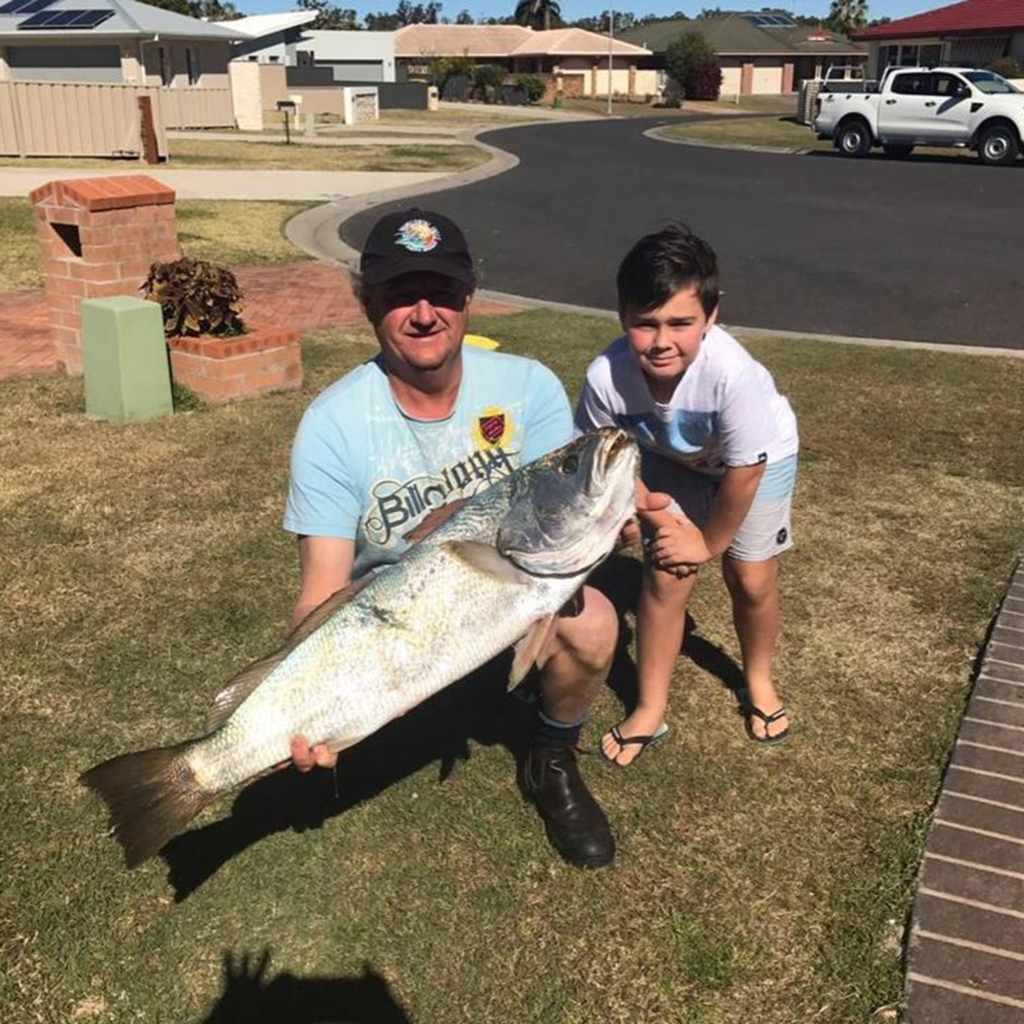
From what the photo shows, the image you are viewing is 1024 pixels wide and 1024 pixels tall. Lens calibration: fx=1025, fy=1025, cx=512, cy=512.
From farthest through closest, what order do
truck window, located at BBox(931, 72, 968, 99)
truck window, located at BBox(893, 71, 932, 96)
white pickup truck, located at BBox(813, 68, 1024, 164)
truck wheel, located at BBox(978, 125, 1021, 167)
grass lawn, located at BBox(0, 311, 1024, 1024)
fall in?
truck window, located at BBox(893, 71, 932, 96) < truck window, located at BBox(931, 72, 968, 99) < white pickup truck, located at BBox(813, 68, 1024, 164) < truck wheel, located at BBox(978, 125, 1021, 167) < grass lawn, located at BBox(0, 311, 1024, 1024)

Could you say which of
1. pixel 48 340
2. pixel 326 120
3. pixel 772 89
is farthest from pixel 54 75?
pixel 772 89

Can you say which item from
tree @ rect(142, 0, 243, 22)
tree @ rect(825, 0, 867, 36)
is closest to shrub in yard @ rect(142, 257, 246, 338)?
tree @ rect(142, 0, 243, 22)

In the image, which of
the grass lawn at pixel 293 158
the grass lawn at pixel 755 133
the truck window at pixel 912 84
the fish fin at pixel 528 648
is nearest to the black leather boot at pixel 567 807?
the fish fin at pixel 528 648

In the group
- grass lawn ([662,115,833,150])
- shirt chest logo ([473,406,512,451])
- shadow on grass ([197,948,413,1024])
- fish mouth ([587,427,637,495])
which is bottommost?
shadow on grass ([197,948,413,1024])

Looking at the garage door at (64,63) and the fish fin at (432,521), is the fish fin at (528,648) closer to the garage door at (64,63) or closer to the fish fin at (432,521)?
the fish fin at (432,521)

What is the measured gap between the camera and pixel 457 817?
3.04 metres

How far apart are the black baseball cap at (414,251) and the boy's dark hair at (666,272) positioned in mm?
443

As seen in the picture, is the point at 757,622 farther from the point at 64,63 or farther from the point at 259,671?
the point at 64,63

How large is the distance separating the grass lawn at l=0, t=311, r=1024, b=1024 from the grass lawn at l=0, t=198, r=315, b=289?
6.53 metres

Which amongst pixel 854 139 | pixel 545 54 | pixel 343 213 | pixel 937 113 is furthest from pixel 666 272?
pixel 545 54

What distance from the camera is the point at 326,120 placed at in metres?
41.1

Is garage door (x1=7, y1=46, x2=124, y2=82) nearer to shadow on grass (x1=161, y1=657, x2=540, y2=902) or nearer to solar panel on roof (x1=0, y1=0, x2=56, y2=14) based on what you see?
solar panel on roof (x1=0, y1=0, x2=56, y2=14)

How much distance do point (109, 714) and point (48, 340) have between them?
550 cm

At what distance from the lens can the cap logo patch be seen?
8.01 feet
